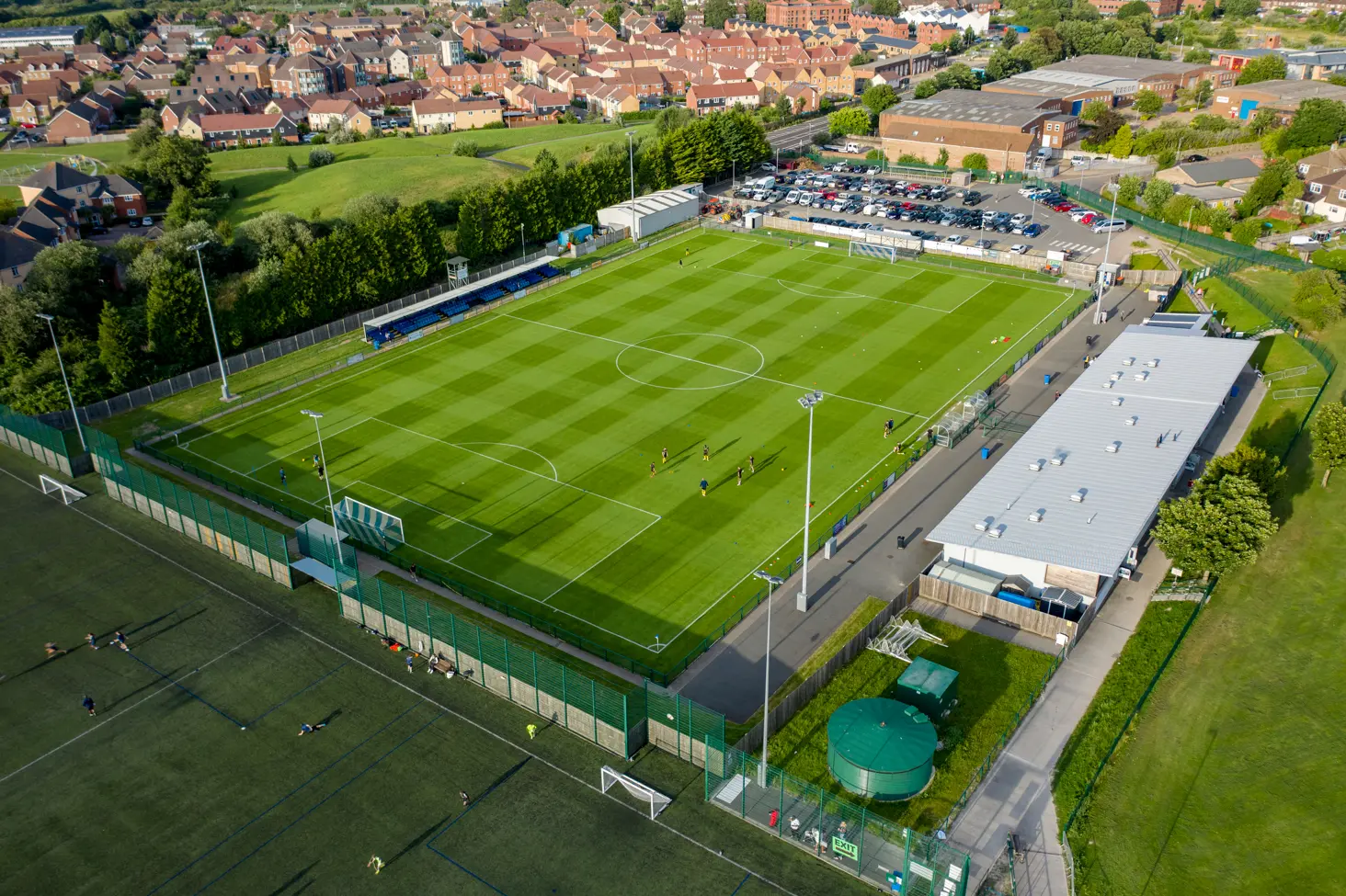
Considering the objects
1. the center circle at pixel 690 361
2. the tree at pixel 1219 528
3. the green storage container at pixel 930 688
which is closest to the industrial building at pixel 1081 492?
the tree at pixel 1219 528

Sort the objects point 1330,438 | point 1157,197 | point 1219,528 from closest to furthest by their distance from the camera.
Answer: point 1219,528 < point 1330,438 < point 1157,197

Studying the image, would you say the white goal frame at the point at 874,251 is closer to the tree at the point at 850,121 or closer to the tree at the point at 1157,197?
the tree at the point at 1157,197

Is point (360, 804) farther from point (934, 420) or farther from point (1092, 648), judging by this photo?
point (934, 420)

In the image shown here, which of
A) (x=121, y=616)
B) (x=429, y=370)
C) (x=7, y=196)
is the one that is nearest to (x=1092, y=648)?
(x=121, y=616)

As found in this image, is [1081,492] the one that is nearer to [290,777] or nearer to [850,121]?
[290,777]

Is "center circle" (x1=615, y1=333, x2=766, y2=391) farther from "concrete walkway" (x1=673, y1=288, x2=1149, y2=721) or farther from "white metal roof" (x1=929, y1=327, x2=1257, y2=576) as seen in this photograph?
"white metal roof" (x1=929, y1=327, x2=1257, y2=576)

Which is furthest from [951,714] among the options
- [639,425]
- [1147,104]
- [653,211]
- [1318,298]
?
[1147,104]

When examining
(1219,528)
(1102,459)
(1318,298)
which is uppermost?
(1318,298)
